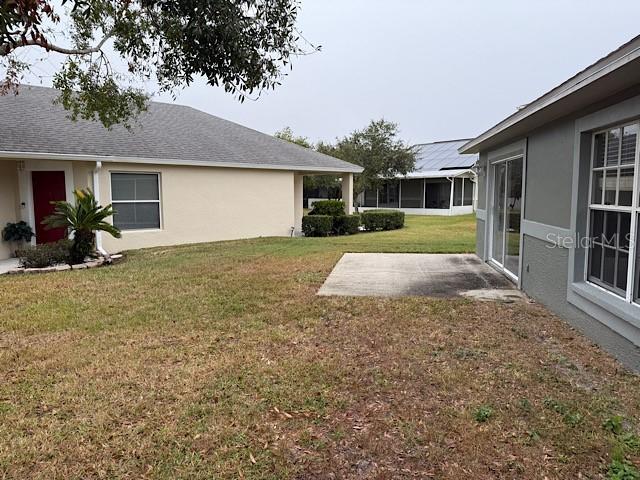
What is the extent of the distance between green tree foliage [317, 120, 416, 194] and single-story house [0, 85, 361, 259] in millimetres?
9463

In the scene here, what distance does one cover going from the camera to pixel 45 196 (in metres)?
12.1

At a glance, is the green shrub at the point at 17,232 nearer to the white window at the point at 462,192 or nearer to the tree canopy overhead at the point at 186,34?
the tree canopy overhead at the point at 186,34

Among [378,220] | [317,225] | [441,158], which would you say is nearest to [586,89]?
[317,225]

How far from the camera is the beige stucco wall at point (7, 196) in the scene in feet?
37.8

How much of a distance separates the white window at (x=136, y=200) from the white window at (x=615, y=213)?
11.7 meters

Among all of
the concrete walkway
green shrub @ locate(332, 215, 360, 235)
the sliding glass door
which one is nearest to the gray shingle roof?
green shrub @ locate(332, 215, 360, 235)

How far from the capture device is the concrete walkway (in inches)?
387

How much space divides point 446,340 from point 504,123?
12.6 feet

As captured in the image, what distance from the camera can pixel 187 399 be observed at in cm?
381

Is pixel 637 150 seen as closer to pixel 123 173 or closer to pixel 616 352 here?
pixel 616 352

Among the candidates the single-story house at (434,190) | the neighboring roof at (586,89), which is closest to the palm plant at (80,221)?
the neighboring roof at (586,89)

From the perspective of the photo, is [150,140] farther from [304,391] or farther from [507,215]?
[304,391]

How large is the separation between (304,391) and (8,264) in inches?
380

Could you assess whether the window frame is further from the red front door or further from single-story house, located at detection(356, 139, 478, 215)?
single-story house, located at detection(356, 139, 478, 215)
